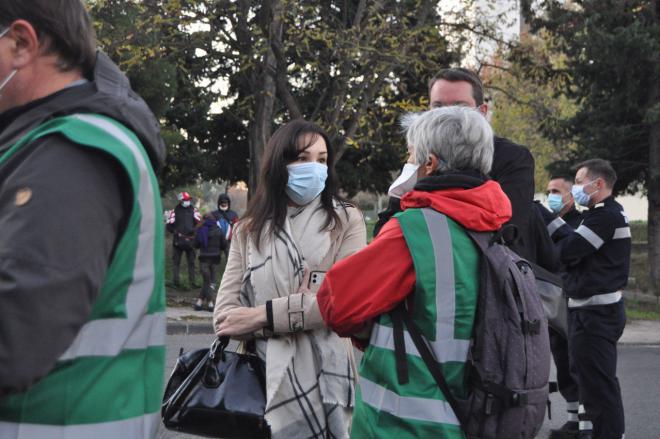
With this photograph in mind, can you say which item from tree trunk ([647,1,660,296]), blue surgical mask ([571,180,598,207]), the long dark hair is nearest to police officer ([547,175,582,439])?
blue surgical mask ([571,180,598,207])

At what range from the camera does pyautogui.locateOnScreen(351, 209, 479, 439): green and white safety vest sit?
2.60 m

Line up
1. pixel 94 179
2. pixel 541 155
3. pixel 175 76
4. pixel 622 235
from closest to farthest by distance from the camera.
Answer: pixel 94 179 < pixel 622 235 < pixel 175 76 < pixel 541 155

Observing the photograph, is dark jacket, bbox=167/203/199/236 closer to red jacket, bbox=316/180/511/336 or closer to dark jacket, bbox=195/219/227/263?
dark jacket, bbox=195/219/227/263

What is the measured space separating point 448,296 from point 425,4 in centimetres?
1481

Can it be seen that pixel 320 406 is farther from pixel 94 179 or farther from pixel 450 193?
pixel 94 179

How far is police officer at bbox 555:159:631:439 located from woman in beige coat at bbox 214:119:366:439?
3.16 metres

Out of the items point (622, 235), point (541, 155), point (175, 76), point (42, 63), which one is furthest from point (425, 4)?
point (541, 155)

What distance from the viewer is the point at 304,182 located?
3.61 metres

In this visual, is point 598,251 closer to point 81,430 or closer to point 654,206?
point 81,430

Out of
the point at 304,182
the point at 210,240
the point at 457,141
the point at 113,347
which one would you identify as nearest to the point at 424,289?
the point at 457,141

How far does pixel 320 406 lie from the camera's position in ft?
10.9

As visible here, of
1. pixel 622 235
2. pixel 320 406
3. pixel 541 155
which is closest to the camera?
pixel 320 406

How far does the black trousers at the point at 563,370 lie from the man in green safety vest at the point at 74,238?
19.5 ft

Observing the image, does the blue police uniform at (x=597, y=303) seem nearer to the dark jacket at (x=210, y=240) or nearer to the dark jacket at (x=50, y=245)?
the dark jacket at (x=50, y=245)
